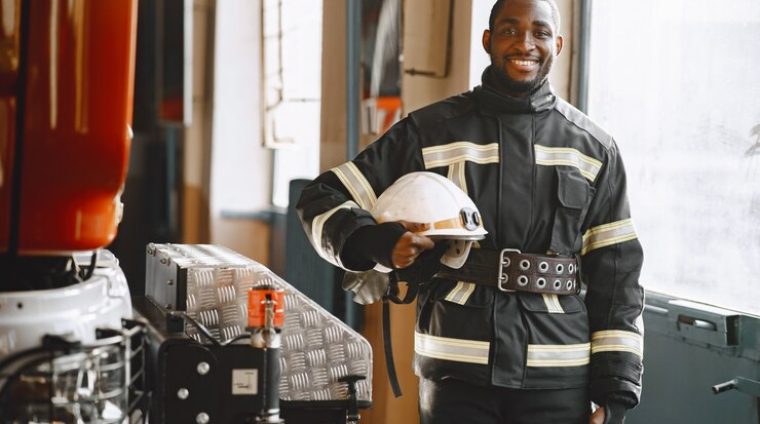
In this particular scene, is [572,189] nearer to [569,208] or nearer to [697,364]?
[569,208]

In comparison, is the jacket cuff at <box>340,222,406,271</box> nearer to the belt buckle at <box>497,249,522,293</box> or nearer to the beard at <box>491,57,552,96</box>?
the belt buckle at <box>497,249,522,293</box>

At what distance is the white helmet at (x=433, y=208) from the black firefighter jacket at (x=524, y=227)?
0.13 meters

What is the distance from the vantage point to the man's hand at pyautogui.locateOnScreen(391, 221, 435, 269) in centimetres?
195

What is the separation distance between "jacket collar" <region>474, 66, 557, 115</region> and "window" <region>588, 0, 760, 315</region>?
0.76 meters

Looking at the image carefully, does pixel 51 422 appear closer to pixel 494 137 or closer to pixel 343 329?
pixel 343 329

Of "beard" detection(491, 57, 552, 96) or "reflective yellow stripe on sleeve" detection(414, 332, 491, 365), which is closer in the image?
"reflective yellow stripe on sleeve" detection(414, 332, 491, 365)

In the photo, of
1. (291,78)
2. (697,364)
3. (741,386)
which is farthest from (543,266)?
(291,78)

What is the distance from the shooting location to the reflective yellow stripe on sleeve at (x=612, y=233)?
2.34 m

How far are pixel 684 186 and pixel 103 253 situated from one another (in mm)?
1859

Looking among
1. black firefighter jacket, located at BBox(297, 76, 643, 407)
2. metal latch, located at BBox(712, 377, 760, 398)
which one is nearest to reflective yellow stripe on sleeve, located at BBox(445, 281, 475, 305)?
black firefighter jacket, located at BBox(297, 76, 643, 407)

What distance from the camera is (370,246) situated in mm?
2025

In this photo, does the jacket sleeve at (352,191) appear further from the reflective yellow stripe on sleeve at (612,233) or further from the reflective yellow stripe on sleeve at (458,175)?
the reflective yellow stripe on sleeve at (612,233)

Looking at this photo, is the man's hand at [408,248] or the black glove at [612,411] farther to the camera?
the black glove at [612,411]

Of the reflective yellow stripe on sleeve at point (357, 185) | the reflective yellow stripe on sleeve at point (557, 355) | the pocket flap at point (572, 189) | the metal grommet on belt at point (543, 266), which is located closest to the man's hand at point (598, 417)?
the reflective yellow stripe on sleeve at point (557, 355)
